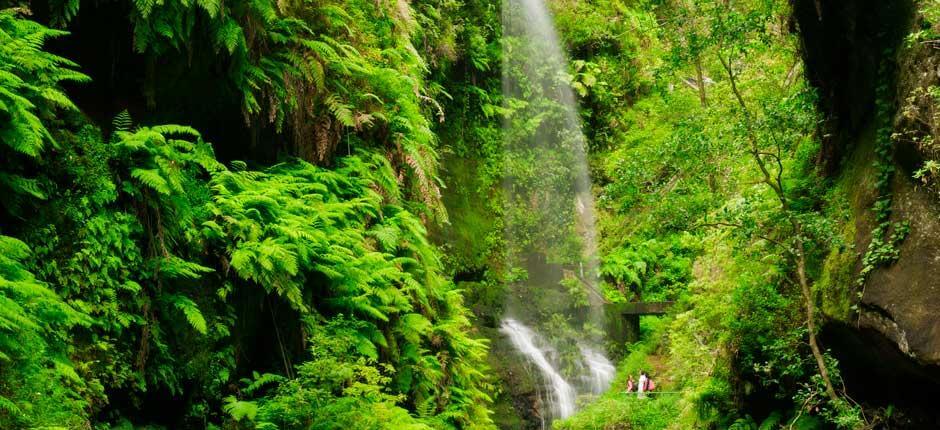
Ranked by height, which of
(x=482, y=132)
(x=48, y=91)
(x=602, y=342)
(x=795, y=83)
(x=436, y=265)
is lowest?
(x=602, y=342)

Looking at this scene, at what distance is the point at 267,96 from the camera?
658cm

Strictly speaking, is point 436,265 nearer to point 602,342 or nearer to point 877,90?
point 877,90

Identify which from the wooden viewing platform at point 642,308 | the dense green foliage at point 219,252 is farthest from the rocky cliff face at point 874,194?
the wooden viewing platform at point 642,308

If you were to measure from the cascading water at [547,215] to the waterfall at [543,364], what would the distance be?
30 millimetres

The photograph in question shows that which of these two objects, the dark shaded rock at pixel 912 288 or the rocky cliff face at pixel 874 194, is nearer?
the dark shaded rock at pixel 912 288

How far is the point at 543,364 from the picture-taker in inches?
573

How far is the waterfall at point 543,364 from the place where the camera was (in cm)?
1387

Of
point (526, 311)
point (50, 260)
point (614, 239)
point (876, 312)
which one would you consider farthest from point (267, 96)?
point (614, 239)

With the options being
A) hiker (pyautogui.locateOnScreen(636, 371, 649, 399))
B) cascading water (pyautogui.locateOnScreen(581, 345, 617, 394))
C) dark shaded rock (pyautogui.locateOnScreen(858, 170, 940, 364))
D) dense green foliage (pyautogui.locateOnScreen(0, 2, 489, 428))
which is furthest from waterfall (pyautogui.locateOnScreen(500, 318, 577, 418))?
dark shaded rock (pyautogui.locateOnScreen(858, 170, 940, 364))

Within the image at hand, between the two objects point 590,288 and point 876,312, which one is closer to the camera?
point 876,312

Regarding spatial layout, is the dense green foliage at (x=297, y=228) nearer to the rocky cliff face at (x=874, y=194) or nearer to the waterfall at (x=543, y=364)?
the rocky cliff face at (x=874, y=194)

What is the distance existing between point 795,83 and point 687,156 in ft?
10.6

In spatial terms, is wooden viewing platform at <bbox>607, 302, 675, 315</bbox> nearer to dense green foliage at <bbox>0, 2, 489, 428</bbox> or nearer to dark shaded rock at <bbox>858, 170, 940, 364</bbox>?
dense green foliage at <bbox>0, 2, 489, 428</bbox>

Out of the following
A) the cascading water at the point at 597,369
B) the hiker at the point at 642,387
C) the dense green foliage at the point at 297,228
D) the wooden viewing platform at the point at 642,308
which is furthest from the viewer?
the wooden viewing platform at the point at 642,308
